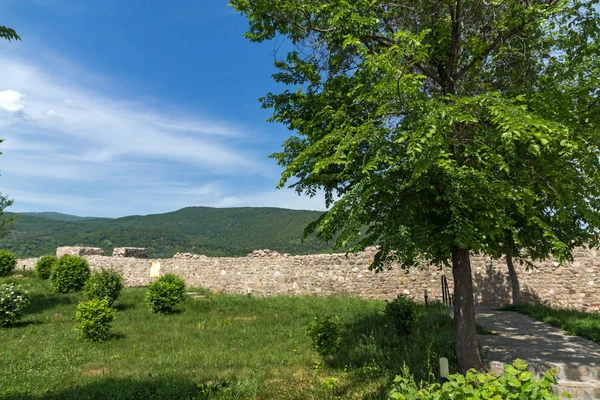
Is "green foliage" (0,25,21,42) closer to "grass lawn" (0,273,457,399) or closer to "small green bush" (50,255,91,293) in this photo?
"grass lawn" (0,273,457,399)

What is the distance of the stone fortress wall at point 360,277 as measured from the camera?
13438 millimetres

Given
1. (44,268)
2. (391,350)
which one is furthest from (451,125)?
(44,268)

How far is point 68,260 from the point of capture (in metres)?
17.9


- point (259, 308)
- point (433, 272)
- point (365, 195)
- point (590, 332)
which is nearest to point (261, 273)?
point (259, 308)

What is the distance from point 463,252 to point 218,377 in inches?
203

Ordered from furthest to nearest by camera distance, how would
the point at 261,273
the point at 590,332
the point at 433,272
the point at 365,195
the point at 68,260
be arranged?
the point at 261,273
the point at 68,260
the point at 433,272
the point at 590,332
the point at 365,195

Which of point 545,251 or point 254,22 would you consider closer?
point 545,251

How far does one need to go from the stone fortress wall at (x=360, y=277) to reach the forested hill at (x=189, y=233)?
103 ft

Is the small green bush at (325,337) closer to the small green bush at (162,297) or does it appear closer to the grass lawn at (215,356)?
the grass lawn at (215,356)

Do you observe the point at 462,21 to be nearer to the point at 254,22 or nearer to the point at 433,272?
the point at 254,22

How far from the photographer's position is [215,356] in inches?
335

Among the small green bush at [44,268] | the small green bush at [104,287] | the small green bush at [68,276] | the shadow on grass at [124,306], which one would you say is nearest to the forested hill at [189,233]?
the small green bush at [44,268]

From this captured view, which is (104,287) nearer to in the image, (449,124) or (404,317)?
(404,317)

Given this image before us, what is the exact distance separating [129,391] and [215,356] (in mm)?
2650
